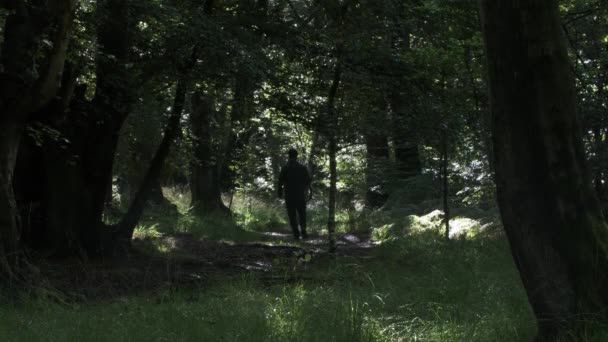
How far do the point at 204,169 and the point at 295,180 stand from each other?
5.57 metres

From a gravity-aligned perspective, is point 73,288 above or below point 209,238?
below

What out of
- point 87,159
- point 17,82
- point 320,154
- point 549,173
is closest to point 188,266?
point 87,159

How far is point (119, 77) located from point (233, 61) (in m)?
1.66

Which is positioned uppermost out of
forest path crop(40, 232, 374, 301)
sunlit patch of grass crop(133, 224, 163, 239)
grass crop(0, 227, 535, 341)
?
sunlit patch of grass crop(133, 224, 163, 239)

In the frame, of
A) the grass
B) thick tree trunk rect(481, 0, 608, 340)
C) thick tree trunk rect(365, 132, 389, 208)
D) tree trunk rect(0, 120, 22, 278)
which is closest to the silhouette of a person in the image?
thick tree trunk rect(365, 132, 389, 208)

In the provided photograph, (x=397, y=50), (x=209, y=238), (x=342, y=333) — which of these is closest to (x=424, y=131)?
(x=397, y=50)

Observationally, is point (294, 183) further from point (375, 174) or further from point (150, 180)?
point (375, 174)

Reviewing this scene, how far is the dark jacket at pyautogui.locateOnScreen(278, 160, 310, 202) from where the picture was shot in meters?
15.0

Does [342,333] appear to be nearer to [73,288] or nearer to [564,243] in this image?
[564,243]

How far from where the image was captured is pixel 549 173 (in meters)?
4.25

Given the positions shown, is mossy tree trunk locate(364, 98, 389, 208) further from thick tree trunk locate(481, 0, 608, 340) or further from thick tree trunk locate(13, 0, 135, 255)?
thick tree trunk locate(481, 0, 608, 340)

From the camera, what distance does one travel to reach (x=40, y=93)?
7430 millimetres

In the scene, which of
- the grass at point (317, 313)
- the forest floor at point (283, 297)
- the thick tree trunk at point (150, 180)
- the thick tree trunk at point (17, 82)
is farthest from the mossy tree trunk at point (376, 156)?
the thick tree trunk at point (17, 82)

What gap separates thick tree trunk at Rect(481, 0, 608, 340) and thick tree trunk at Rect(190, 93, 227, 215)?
48.4 ft
